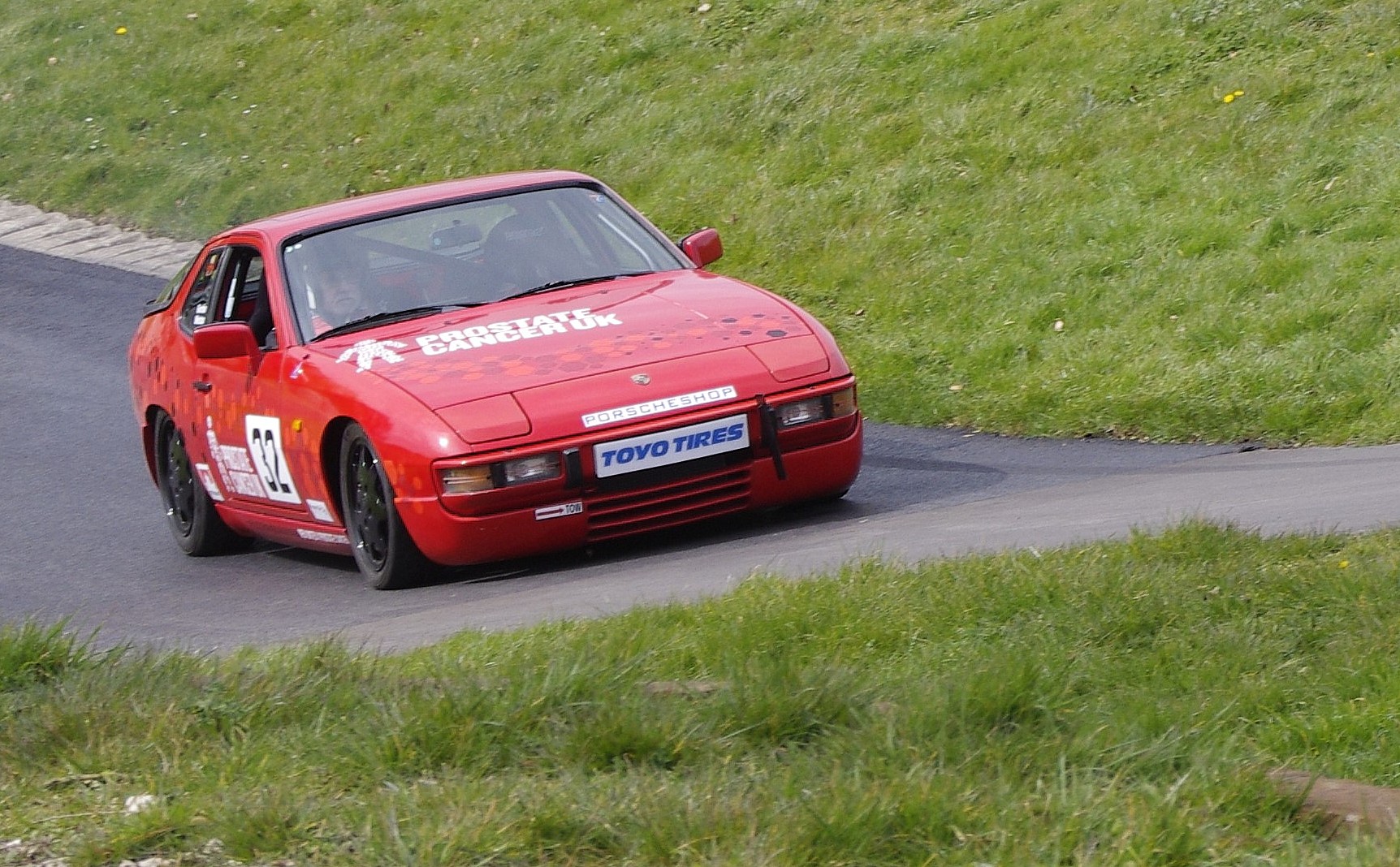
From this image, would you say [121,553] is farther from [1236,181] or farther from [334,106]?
[334,106]

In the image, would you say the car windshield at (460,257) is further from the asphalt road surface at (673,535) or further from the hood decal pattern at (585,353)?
the asphalt road surface at (673,535)

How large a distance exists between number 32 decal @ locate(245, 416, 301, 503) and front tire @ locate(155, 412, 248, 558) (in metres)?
0.87

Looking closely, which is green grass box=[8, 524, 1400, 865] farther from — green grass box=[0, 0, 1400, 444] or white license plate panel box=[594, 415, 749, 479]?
green grass box=[0, 0, 1400, 444]

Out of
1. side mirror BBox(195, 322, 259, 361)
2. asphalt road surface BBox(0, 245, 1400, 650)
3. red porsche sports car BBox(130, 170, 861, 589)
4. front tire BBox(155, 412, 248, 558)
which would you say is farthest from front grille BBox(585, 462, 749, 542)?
front tire BBox(155, 412, 248, 558)

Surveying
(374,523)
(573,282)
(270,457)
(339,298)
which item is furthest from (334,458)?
(573,282)

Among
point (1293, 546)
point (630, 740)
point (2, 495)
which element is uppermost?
point (630, 740)

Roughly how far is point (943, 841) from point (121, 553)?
6.82 m

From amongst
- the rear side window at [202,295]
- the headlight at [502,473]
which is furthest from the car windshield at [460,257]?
the headlight at [502,473]

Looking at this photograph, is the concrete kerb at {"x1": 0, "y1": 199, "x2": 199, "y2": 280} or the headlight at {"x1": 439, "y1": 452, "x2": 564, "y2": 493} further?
the concrete kerb at {"x1": 0, "y1": 199, "x2": 199, "y2": 280}

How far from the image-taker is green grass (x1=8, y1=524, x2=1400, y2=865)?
3510 mm

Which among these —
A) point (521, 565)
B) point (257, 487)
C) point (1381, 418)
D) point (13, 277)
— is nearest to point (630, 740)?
point (521, 565)

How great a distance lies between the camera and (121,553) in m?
9.52

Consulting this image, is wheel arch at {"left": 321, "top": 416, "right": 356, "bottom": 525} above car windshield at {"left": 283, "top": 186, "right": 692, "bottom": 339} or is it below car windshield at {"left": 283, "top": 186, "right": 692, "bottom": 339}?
below

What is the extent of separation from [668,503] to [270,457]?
182 centimetres
